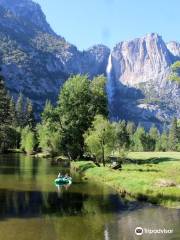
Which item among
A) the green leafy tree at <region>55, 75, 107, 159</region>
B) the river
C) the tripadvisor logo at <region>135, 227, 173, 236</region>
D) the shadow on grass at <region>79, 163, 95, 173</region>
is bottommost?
the tripadvisor logo at <region>135, 227, 173, 236</region>

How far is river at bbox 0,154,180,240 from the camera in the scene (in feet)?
106

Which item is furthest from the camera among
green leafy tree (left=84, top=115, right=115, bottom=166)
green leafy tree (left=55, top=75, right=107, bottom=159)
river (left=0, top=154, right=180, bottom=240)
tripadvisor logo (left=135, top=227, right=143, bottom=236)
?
green leafy tree (left=55, top=75, right=107, bottom=159)

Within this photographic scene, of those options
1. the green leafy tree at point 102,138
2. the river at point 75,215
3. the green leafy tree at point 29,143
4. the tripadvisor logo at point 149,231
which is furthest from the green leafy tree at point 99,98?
the tripadvisor logo at point 149,231

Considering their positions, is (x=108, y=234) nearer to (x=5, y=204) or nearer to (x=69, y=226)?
(x=69, y=226)

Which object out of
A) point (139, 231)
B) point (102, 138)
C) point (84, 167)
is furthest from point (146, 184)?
point (84, 167)

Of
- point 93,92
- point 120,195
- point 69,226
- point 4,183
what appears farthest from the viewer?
point 93,92

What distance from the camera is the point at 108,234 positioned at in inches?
1276

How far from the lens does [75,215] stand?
39.6 meters

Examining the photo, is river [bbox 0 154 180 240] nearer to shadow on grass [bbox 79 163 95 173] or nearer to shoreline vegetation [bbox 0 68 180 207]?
shoreline vegetation [bbox 0 68 180 207]

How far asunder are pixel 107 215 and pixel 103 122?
40.0m

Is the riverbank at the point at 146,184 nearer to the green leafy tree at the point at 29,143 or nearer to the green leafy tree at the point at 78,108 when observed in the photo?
the green leafy tree at the point at 78,108

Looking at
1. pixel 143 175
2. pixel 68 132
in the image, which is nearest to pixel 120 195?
pixel 143 175

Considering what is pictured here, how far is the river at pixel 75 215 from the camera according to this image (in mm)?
32344

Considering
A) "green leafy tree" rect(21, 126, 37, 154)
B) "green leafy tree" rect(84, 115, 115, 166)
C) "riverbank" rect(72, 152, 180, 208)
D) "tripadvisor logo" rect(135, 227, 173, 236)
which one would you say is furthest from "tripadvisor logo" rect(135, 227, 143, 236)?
"green leafy tree" rect(21, 126, 37, 154)
